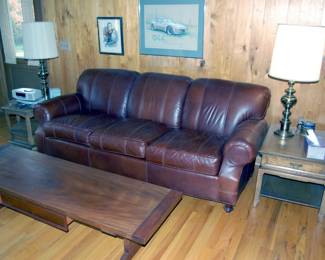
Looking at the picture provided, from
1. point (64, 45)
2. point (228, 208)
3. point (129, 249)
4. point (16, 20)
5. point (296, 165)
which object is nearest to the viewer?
point (129, 249)

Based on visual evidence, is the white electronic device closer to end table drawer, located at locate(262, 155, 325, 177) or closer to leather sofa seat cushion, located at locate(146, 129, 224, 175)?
leather sofa seat cushion, located at locate(146, 129, 224, 175)

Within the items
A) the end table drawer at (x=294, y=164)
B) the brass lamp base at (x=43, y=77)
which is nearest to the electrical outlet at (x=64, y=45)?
the brass lamp base at (x=43, y=77)

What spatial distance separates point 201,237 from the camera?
212 centimetres

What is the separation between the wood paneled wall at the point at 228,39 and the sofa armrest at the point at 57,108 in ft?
2.14

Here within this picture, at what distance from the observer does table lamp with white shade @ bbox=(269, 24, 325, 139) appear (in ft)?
6.86

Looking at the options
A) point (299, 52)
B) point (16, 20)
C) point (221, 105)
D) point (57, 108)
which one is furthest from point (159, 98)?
point (16, 20)

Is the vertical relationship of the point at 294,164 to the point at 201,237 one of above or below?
above

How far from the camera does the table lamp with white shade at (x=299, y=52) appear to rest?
209 centimetres

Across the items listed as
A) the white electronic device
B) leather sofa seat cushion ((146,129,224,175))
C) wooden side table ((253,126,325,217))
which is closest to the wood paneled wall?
wooden side table ((253,126,325,217))

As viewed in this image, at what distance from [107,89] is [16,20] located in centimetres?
202

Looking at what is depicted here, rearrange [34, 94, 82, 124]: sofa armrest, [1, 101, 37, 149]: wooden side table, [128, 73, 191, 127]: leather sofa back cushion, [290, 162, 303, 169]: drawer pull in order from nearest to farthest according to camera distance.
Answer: [290, 162, 303, 169]: drawer pull → [128, 73, 191, 127]: leather sofa back cushion → [34, 94, 82, 124]: sofa armrest → [1, 101, 37, 149]: wooden side table

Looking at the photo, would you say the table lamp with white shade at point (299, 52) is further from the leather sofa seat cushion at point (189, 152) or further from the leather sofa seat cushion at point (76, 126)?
the leather sofa seat cushion at point (76, 126)

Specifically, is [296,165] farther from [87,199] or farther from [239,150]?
[87,199]

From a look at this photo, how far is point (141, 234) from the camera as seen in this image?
5.12 feet
